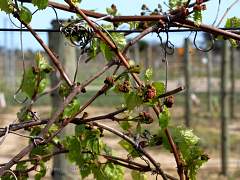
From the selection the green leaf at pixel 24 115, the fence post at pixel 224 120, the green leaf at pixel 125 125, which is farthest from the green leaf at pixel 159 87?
the fence post at pixel 224 120

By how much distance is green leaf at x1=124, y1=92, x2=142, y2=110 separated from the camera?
1723 millimetres

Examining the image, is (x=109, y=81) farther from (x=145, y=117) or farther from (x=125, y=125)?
(x=125, y=125)

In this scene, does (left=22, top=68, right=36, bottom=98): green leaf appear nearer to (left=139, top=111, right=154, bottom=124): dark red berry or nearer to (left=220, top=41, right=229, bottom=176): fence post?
(left=139, top=111, right=154, bottom=124): dark red berry

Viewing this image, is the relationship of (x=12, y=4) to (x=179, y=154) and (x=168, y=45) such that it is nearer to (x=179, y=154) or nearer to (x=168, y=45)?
(x=168, y=45)

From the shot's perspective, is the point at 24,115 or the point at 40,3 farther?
the point at 24,115

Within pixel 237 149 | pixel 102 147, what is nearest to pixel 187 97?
pixel 237 149

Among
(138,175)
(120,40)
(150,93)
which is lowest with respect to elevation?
(138,175)

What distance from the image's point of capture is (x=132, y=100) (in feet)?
5.69

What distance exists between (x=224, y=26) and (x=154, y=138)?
1.51 ft

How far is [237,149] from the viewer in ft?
36.7

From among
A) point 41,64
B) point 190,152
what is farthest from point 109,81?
point 41,64

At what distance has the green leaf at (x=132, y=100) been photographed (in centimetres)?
172

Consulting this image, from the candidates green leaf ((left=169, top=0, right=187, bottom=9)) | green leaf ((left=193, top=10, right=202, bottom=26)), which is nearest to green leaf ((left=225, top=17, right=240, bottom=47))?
green leaf ((left=169, top=0, right=187, bottom=9))

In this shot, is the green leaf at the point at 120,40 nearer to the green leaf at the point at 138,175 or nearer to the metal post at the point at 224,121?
the green leaf at the point at 138,175
